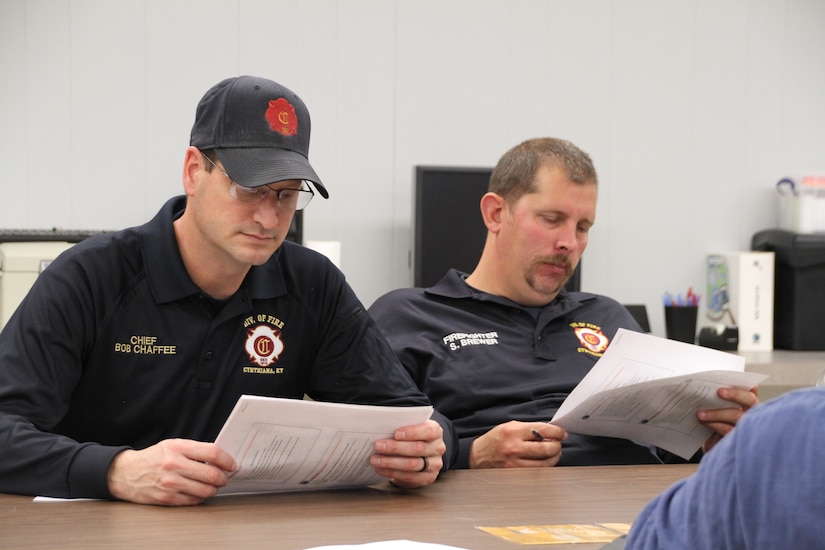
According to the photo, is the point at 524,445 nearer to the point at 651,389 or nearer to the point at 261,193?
the point at 651,389

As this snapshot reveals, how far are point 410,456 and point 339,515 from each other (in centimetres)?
17

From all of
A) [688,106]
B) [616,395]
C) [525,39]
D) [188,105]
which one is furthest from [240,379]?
[688,106]

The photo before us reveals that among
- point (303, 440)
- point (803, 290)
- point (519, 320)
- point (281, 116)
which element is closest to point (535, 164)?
point (519, 320)

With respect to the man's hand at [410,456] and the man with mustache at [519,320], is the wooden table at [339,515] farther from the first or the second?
the man with mustache at [519,320]

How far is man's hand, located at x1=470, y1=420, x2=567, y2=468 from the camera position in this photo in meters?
1.72

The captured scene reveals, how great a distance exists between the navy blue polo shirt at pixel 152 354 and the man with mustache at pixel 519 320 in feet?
1.06

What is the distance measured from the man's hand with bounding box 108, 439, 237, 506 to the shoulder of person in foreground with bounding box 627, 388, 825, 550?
0.75 m

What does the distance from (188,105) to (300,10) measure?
47 centimetres

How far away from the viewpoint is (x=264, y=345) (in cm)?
160

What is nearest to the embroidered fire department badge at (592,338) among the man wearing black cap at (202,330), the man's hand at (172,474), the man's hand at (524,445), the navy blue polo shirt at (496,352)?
the navy blue polo shirt at (496,352)

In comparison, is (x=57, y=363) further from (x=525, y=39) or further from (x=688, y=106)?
(x=688, y=106)

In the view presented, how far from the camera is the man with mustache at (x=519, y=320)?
6.42 ft

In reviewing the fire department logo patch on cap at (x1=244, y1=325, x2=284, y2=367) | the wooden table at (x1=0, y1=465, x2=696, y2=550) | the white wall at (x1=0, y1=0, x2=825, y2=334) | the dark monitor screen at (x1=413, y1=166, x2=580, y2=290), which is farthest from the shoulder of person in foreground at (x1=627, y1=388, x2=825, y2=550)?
the white wall at (x1=0, y1=0, x2=825, y2=334)

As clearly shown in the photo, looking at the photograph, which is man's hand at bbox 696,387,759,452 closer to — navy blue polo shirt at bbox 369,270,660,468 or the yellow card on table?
navy blue polo shirt at bbox 369,270,660,468
